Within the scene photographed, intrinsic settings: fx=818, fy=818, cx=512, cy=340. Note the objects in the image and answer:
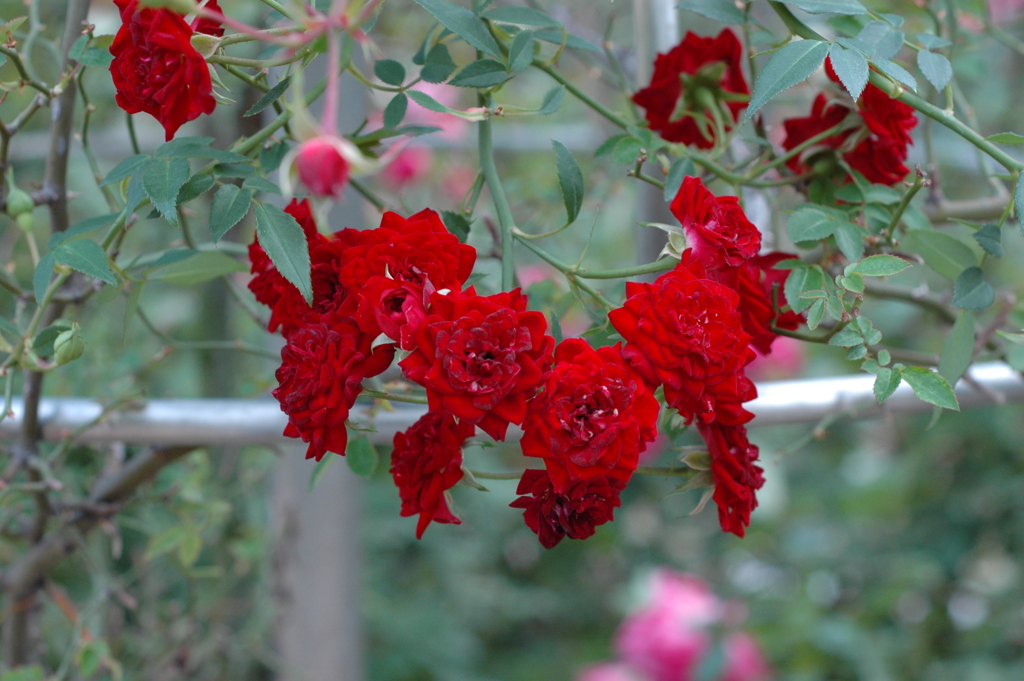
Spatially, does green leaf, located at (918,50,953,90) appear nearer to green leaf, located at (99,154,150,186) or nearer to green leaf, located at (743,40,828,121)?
green leaf, located at (743,40,828,121)

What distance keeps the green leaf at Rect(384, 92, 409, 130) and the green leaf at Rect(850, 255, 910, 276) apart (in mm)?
236

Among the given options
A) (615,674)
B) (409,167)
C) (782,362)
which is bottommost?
(615,674)

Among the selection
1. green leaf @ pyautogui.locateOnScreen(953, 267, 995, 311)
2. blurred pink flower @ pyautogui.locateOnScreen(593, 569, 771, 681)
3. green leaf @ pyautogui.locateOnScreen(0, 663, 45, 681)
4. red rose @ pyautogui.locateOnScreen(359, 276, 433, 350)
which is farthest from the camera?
blurred pink flower @ pyautogui.locateOnScreen(593, 569, 771, 681)

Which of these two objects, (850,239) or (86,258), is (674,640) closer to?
(850,239)

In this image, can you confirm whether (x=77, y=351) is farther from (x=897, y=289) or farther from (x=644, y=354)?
(x=897, y=289)

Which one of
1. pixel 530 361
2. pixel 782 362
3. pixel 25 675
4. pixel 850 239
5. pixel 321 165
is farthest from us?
pixel 782 362

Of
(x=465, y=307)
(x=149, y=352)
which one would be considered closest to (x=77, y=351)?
(x=465, y=307)

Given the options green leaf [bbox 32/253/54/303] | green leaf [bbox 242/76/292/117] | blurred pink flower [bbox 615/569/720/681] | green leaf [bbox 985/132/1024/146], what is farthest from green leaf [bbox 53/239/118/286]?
blurred pink flower [bbox 615/569/720/681]

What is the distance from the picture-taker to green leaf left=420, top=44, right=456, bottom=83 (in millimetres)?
426

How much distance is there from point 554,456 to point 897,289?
39cm

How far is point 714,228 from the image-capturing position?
362 mm

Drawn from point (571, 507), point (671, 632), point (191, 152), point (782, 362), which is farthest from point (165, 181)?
point (782, 362)

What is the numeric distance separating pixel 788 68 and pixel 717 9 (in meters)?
0.11

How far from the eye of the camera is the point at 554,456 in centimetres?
32
